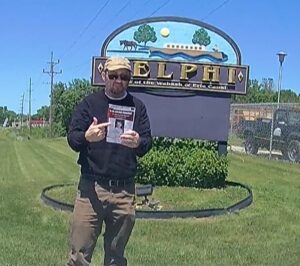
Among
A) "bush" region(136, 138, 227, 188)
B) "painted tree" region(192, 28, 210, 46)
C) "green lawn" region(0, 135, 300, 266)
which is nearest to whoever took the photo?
"green lawn" region(0, 135, 300, 266)

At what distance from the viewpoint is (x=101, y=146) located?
15.7 ft

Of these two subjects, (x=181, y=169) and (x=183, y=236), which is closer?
(x=183, y=236)

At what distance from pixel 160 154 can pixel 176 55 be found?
7.00ft

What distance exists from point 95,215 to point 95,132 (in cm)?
68

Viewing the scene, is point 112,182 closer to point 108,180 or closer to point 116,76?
point 108,180

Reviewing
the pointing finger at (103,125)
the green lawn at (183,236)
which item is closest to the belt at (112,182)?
the pointing finger at (103,125)

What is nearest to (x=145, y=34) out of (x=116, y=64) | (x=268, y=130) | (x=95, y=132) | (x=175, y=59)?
(x=175, y=59)

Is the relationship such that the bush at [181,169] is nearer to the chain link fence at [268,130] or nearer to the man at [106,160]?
the man at [106,160]

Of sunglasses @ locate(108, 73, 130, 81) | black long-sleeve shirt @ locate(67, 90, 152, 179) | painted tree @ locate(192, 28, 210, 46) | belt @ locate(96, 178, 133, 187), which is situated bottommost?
belt @ locate(96, 178, 133, 187)

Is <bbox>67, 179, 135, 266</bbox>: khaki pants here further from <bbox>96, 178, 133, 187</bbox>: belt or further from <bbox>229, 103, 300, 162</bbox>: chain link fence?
<bbox>229, 103, 300, 162</bbox>: chain link fence

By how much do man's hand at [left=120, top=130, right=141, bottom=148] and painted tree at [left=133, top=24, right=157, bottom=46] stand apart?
7.34 meters

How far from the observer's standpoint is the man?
4.77 metres

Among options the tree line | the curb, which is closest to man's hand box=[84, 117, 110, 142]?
the curb

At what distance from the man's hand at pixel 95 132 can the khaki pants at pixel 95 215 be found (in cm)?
39
